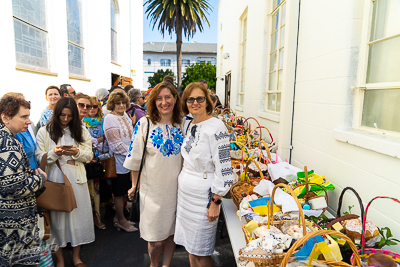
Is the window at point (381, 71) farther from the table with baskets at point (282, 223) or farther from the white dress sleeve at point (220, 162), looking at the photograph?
the white dress sleeve at point (220, 162)

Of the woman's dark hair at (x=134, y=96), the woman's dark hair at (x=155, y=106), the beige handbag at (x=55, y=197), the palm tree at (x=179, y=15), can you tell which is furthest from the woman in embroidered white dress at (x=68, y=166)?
the palm tree at (x=179, y=15)

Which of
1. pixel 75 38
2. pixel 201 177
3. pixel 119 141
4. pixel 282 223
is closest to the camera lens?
pixel 282 223

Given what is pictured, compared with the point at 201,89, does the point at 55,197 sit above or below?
below

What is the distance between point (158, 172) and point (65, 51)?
5.92 meters

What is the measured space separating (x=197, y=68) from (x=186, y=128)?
2367cm

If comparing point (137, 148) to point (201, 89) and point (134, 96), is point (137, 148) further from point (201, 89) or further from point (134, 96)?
point (134, 96)

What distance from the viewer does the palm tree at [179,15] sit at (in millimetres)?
18328

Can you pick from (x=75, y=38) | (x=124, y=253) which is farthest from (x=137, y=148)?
(x=75, y=38)

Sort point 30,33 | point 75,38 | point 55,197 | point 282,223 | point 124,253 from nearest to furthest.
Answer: point 282,223
point 55,197
point 124,253
point 30,33
point 75,38

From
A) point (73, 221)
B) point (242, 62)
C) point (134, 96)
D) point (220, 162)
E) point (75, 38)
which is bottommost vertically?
point (73, 221)

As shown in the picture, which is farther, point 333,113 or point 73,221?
point 73,221

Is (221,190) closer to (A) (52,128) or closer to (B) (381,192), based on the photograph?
(B) (381,192)

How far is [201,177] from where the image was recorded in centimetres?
197

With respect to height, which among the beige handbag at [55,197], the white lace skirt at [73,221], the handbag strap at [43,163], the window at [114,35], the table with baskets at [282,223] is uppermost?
the window at [114,35]
